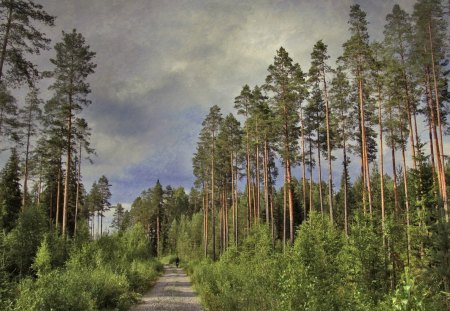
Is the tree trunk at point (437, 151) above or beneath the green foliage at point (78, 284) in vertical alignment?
above

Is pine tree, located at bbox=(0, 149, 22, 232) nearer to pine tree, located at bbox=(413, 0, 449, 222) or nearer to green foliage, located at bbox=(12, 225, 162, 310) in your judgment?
green foliage, located at bbox=(12, 225, 162, 310)

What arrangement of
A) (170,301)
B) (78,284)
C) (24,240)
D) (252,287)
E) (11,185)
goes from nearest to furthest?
1. (78,284)
2. (252,287)
3. (170,301)
4. (24,240)
5. (11,185)

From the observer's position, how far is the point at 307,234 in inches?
505

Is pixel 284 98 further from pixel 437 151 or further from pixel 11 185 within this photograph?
pixel 11 185

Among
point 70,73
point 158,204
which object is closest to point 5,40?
point 70,73

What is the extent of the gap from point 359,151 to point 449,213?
Result: 1328 centimetres

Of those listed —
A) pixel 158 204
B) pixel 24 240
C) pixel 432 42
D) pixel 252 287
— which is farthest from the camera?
pixel 158 204

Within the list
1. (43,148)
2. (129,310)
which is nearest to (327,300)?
(129,310)

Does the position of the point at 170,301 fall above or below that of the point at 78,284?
below

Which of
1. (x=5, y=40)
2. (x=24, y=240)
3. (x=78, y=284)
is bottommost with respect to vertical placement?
(x=78, y=284)

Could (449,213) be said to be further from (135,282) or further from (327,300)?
(135,282)

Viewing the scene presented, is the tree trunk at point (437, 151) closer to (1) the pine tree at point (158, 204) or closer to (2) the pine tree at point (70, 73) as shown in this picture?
(2) the pine tree at point (70, 73)

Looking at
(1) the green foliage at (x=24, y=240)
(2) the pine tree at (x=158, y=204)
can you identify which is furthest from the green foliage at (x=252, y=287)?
(2) the pine tree at (x=158, y=204)

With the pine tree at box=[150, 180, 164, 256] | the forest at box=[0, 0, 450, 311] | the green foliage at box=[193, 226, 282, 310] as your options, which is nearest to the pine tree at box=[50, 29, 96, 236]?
the forest at box=[0, 0, 450, 311]
